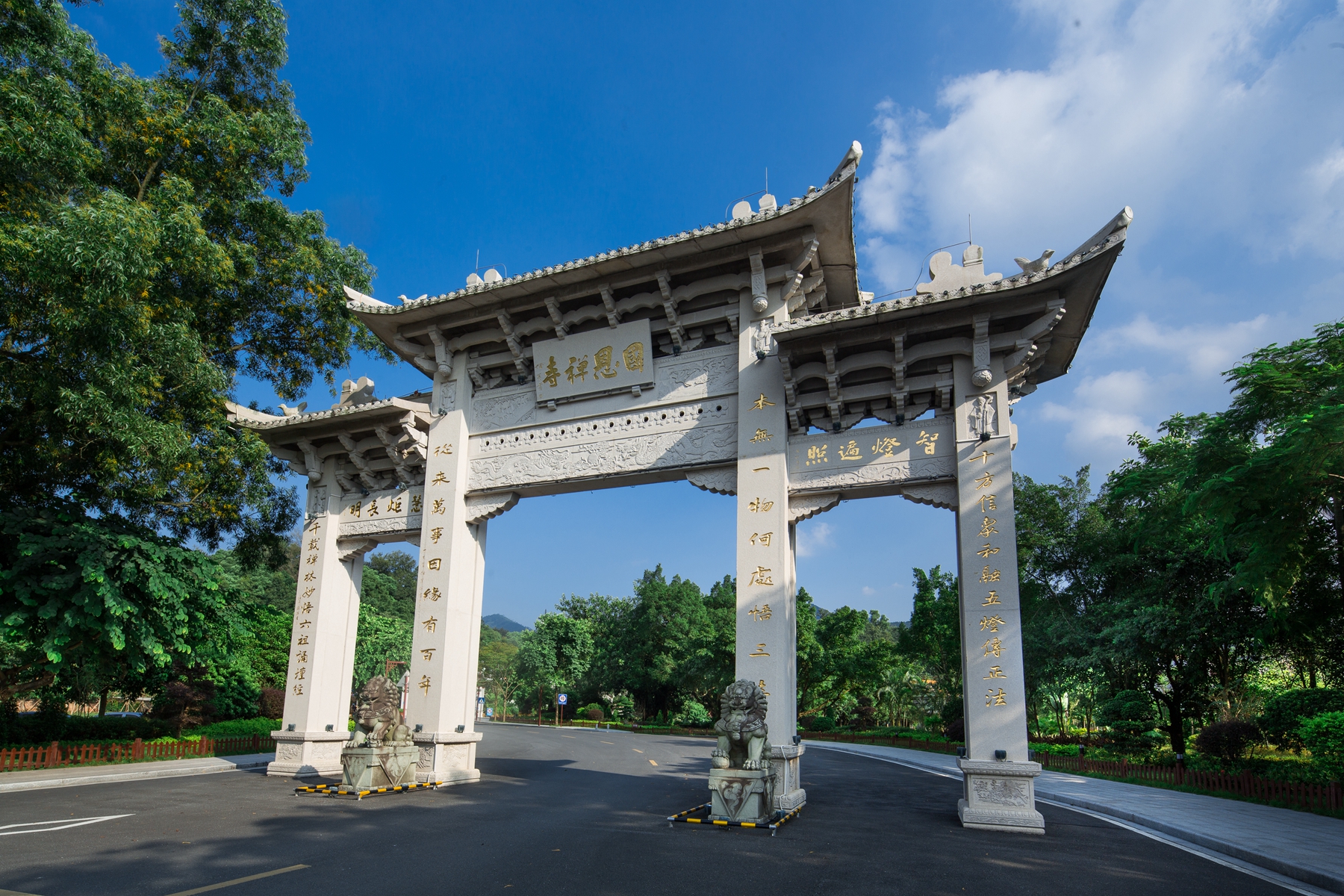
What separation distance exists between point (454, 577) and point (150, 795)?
408 cm

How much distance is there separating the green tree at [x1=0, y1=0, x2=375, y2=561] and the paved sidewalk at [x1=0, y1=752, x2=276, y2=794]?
3.30m

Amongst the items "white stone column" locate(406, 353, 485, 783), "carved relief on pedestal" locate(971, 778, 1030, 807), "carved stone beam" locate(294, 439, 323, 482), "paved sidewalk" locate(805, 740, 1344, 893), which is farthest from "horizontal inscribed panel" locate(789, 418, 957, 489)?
"carved stone beam" locate(294, 439, 323, 482)

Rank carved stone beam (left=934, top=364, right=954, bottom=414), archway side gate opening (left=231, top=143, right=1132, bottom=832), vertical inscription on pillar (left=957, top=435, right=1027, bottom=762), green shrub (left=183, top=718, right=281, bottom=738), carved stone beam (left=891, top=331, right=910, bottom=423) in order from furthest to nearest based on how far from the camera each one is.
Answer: green shrub (left=183, top=718, right=281, bottom=738) < carved stone beam (left=934, top=364, right=954, bottom=414) < carved stone beam (left=891, top=331, right=910, bottom=423) < archway side gate opening (left=231, top=143, right=1132, bottom=832) < vertical inscription on pillar (left=957, top=435, right=1027, bottom=762)

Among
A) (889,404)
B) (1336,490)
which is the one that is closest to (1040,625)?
(1336,490)

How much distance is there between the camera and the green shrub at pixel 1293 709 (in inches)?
407

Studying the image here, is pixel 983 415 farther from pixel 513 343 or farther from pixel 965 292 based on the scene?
pixel 513 343

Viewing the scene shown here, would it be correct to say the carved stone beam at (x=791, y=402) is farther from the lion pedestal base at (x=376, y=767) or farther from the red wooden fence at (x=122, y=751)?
the red wooden fence at (x=122, y=751)

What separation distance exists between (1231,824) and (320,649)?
11.4 metres

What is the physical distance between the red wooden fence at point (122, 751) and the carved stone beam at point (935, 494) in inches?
480

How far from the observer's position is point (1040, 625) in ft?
59.5

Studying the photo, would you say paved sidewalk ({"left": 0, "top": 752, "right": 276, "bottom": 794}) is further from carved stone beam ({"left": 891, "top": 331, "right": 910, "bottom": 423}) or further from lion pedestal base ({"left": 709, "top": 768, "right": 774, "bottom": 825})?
carved stone beam ({"left": 891, "top": 331, "right": 910, "bottom": 423})

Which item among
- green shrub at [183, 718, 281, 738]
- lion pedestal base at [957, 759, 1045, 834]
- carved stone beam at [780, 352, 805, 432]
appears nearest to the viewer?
lion pedestal base at [957, 759, 1045, 834]

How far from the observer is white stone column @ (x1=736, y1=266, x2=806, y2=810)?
7.75 m

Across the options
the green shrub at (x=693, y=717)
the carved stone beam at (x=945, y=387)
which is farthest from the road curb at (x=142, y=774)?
the green shrub at (x=693, y=717)
